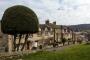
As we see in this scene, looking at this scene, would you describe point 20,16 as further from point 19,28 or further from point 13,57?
point 13,57

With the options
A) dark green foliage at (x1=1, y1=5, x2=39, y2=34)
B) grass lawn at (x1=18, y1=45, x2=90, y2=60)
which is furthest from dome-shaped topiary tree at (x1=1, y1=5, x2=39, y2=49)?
grass lawn at (x1=18, y1=45, x2=90, y2=60)

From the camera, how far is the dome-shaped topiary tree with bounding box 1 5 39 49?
162 feet

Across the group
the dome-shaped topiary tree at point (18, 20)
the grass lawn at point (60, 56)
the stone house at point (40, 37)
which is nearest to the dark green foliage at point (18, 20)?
the dome-shaped topiary tree at point (18, 20)

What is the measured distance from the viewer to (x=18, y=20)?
49.3 metres

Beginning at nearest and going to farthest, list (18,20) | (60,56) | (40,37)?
(60,56), (18,20), (40,37)

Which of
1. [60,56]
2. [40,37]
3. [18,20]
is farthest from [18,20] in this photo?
[40,37]

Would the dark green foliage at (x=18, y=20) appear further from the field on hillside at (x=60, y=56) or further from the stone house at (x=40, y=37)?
the stone house at (x=40, y=37)

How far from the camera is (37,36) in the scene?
3597 inches

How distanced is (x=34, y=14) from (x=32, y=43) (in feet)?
Result: 105

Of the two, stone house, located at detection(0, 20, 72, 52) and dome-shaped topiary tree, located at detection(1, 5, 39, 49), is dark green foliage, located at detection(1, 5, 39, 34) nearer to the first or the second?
dome-shaped topiary tree, located at detection(1, 5, 39, 49)

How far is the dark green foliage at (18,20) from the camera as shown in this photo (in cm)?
4925

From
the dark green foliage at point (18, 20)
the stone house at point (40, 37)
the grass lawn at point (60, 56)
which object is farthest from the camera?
the stone house at point (40, 37)

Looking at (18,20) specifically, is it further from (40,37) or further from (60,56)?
(40,37)

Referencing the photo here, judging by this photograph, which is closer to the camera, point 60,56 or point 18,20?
point 60,56
